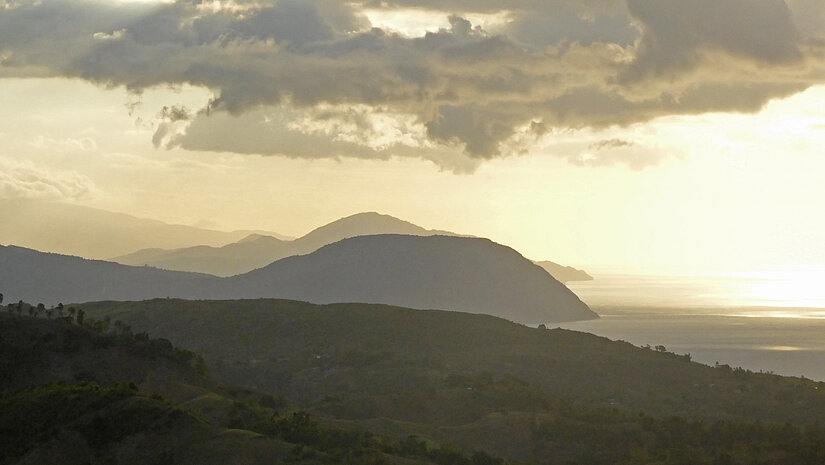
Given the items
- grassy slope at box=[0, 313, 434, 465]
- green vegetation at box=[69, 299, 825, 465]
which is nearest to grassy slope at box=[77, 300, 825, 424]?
green vegetation at box=[69, 299, 825, 465]

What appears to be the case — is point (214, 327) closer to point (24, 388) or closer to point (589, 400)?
point (589, 400)

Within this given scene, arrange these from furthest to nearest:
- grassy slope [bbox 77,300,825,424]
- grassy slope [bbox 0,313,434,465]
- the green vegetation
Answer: grassy slope [bbox 77,300,825,424], the green vegetation, grassy slope [bbox 0,313,434,465]

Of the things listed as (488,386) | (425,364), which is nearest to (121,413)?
(488,386)

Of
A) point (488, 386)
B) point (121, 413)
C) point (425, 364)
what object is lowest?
point (121, 413)

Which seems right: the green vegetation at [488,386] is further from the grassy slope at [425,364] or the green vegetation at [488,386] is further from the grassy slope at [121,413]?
the grassy slope at [121,413]

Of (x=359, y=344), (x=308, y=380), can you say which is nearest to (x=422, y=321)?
(x=359, y=344)

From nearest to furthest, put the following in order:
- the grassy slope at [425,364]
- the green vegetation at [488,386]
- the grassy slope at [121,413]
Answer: the grassy slope at [121,413] < the green vegetation at [488,386] < the grassy slope at [425,364]

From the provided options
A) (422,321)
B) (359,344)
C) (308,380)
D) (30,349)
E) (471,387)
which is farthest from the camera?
(422,321)

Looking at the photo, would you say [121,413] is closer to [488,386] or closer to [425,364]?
[488,386]

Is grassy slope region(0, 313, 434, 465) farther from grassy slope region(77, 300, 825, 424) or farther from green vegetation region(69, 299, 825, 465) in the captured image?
grassy slope region(77, 300, 825, 424)

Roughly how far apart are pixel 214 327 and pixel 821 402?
76776 millimetres

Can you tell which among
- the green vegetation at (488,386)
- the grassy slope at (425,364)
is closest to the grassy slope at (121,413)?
the green vegetation at (488,386)

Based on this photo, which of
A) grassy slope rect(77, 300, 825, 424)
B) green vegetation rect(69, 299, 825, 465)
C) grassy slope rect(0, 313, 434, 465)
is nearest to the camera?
grassy slope rect(0, 313, 434, 465)

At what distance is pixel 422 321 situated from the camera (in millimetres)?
152625
